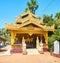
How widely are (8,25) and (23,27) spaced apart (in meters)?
2.28

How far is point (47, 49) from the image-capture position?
2767 cm

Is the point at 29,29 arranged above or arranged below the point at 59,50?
above

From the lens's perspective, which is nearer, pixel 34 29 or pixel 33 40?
pixel 34 29

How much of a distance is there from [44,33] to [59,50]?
24.0 feet

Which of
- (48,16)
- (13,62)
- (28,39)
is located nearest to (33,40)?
(28,39)

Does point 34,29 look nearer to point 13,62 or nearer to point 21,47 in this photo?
point 21,47

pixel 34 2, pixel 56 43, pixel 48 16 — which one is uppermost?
pixel 34 2

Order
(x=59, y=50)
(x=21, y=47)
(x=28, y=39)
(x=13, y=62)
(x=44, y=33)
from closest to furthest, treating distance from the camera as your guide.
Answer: (x=13, y=62)
(x=59, y=50)
(x=21, y=47)
(x=44, y=33)
(x=28, y=39)

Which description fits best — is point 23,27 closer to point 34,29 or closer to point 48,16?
point 34,29

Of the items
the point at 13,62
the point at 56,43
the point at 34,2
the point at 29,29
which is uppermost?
the point at 34,2

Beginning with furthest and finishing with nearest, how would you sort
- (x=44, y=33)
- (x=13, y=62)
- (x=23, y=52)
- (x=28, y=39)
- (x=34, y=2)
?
1. (x=34, y=2)
2. (x=28, y=39)
3. (x=44, y=33)
4. (x=23, y=52)
5. (x=13, y=62)

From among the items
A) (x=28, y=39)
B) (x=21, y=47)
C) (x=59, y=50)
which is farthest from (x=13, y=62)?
(x=28, y=39)

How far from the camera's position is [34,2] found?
4559 cm

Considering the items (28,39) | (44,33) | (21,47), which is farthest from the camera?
(28,39)
